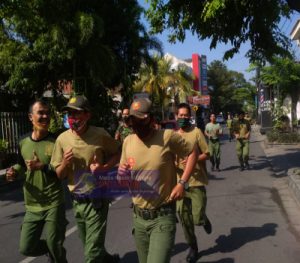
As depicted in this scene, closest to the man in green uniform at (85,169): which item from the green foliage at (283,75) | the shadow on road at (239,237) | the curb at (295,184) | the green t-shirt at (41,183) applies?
the green t-shirt at (41,183)

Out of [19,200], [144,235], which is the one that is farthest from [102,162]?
[19,200]

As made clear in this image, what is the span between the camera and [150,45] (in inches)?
844

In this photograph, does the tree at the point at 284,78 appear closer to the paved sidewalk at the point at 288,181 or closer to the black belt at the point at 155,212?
the paved sidewalk at the point at 288,181

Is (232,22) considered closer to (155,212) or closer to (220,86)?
(155,212)

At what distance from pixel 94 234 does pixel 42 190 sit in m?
0.65

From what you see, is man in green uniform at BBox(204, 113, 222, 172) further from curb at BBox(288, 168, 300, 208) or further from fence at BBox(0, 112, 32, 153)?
fence at BBox(0, 112, 32, 153)

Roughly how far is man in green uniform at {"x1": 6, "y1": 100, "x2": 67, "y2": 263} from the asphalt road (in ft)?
4.02

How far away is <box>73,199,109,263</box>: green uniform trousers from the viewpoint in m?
4.15

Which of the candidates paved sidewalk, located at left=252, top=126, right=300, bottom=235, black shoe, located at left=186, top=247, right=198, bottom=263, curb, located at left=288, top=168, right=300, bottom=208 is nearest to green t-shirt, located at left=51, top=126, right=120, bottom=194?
black shoe, located at left=186, top=247, right=198, bottom=263

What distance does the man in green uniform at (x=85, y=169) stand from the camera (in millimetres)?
4188

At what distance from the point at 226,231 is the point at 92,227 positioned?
300cm

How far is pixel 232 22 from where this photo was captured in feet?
35.1

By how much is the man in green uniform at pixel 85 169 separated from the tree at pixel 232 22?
566 centimetres

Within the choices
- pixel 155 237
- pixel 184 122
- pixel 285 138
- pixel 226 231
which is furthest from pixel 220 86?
pixel 155 237
